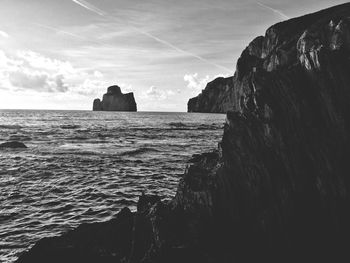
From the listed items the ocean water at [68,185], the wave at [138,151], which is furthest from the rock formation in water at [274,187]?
the wave at [138,151]

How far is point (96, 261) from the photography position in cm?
1149

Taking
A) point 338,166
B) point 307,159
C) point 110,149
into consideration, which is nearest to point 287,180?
point 307,159

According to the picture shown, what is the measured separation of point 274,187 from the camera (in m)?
11.0

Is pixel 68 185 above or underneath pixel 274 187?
underneath

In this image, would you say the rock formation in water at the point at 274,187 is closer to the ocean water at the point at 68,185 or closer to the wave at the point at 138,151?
the ocean water at the point at 68,185

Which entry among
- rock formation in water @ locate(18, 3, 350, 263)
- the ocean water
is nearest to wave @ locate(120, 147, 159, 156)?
the ocean water

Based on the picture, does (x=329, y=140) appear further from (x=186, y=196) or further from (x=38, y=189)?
(x=38, y=189)

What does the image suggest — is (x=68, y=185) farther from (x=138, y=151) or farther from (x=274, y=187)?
(x=138, y=151)

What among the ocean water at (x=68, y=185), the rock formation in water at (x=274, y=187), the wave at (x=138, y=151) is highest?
the rock formation in water at (x=274, y=187)

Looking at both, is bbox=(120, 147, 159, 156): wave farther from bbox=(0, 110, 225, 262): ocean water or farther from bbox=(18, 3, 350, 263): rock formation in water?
bbox=(18, 3, 350, 263): rock formation in water

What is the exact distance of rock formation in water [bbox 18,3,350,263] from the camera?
9.91 m

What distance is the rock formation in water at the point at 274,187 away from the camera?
9.91 metres

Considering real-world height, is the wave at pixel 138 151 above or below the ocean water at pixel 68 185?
above

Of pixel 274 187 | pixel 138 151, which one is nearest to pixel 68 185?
pixel 274 187
